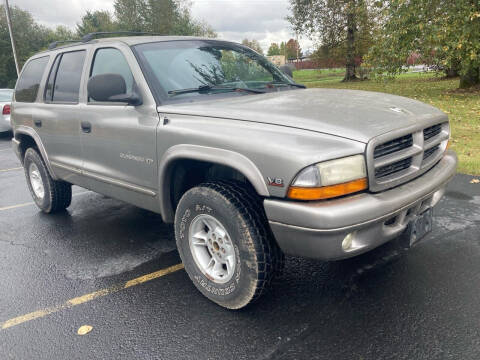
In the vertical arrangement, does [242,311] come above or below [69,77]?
below

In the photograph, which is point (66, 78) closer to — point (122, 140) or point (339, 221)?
point (122, 140)

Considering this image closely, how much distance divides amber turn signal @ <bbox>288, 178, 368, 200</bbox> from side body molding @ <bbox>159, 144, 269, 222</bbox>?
18cm

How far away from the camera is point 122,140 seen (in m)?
3.38

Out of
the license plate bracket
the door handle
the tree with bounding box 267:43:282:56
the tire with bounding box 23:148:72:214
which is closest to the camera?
the license plate bracket

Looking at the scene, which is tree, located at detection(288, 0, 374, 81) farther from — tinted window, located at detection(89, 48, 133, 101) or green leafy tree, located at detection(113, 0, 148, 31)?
green leafy tree, located at detection(113, 0, 148, 31)

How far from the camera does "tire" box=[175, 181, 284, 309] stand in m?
2.57

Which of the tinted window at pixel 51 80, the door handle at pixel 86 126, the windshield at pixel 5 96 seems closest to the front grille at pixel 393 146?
the door handle at pixel 86 126

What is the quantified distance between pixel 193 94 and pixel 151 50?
0.60 meters

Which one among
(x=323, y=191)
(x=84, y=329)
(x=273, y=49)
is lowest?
(x=84, y=329)

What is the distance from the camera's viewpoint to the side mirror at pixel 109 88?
3.03m

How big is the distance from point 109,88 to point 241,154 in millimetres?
1244

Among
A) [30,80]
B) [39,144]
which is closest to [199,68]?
[39,144]

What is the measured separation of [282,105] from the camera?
2.87 metres

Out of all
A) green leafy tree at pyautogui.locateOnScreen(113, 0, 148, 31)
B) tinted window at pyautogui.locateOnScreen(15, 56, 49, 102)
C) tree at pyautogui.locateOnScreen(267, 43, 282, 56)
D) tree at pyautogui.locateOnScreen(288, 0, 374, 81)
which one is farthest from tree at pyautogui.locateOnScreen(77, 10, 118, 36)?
tree at pyautogui.locateOnScreen(267, 43, 282, 56)
